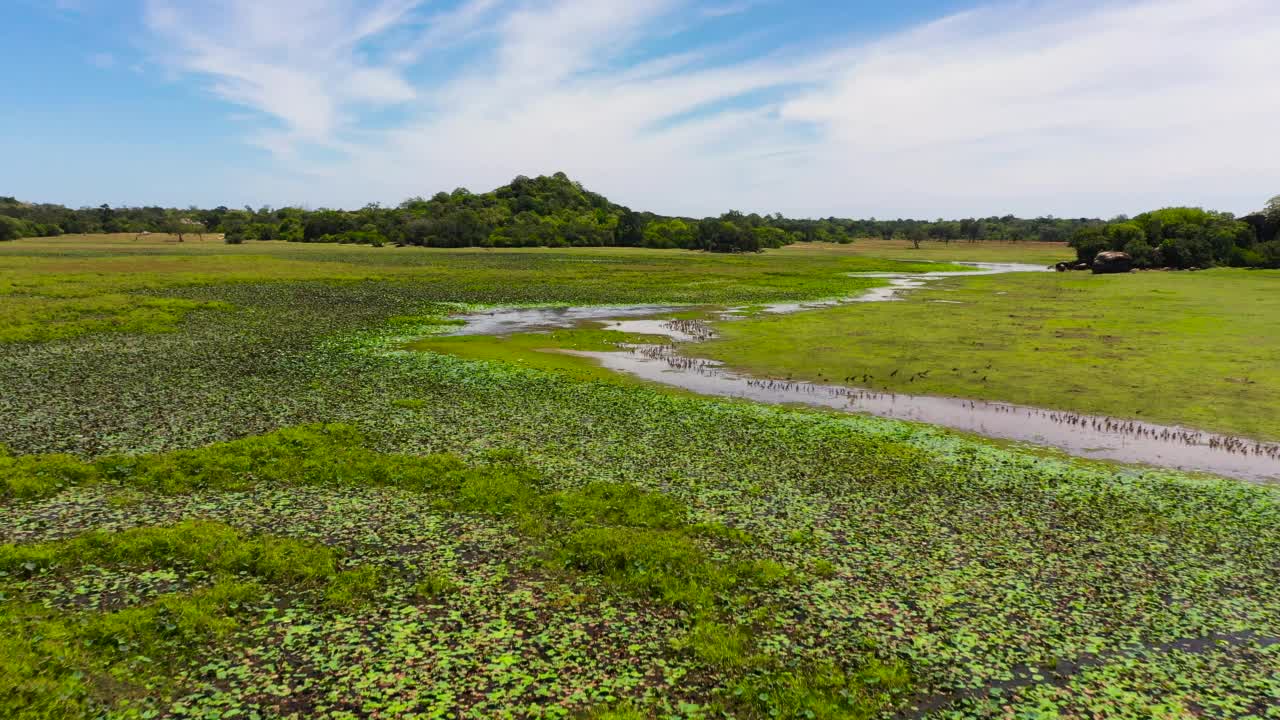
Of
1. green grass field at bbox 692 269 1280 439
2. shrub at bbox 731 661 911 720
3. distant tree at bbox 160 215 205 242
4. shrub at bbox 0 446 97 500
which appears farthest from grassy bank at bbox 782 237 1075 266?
distant tree at bbox 160 215 205 242

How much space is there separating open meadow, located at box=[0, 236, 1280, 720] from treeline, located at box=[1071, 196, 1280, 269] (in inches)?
3016

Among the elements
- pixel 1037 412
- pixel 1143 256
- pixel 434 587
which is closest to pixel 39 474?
pixel 434 587

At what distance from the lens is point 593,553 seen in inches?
519

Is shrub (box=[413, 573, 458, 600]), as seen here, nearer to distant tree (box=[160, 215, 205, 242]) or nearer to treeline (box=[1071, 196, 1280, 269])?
treeline (box=[1071, 196, 1280, 269])

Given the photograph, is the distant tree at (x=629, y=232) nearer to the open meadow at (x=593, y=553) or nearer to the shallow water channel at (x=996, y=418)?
the shallow water channel at (x=996, y=418)

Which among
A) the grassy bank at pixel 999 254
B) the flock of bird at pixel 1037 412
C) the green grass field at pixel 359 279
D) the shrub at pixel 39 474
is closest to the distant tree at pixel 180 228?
the green grass field at pixel 359 279

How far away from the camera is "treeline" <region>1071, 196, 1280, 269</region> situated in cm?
8888

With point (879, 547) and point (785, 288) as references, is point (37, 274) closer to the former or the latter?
point (785, 288)

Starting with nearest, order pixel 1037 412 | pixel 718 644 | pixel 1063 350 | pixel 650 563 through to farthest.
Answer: pixel 718 644 → pixel 650 563 → pixel 1037 412 → pixel 1063 350

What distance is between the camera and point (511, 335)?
4141 cm

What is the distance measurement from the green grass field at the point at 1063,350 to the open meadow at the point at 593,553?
44 cm

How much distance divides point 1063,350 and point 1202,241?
7648cm

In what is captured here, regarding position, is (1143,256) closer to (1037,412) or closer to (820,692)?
(1037,412)

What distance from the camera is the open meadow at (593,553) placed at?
31.2ft
